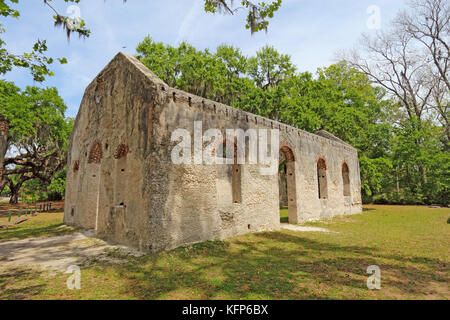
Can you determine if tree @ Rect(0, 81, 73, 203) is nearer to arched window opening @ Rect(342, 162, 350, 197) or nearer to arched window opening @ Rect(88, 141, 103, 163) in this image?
arched window opening @ Rect(88, 141, 103, 163)

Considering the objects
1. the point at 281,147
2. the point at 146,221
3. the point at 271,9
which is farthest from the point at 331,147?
the point at 146,221

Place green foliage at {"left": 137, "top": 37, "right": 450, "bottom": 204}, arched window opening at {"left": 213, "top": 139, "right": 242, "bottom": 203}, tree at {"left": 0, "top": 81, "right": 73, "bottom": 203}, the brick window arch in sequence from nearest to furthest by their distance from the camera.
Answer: the brick window arch → arched window opening at {"left": 213, "top": 139, "right": 242, "bottom": 203} → tree at {"left": 0, "top": 81, "right": 73, "bottom": 203} → green foliage at {"left": 137, "top": 37, "right": 450, "bottom": 204}

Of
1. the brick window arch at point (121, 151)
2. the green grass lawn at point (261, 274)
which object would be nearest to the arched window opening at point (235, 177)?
the green grass lawn at point (261, 274)

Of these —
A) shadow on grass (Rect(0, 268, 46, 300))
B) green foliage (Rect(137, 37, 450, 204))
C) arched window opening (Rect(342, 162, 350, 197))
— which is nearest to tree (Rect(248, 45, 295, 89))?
green foliage (Rect(137, 37, 450, 204))

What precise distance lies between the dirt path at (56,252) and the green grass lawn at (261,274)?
488 mm

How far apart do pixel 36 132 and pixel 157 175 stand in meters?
18.7

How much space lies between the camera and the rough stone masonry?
20.8 feet

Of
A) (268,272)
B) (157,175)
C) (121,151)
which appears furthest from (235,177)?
(268,272)

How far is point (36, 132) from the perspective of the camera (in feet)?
63.2

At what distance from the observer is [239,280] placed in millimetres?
4496

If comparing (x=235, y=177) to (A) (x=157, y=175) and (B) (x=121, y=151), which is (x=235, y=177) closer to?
(A) (x=157, y=175)

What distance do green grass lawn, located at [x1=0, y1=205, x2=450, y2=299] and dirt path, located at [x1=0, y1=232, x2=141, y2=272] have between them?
49cm

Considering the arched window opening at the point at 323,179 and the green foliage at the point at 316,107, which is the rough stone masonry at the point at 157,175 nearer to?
the arched window opening at the point at 323,179

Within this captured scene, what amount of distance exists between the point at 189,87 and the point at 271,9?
53.3 feet
